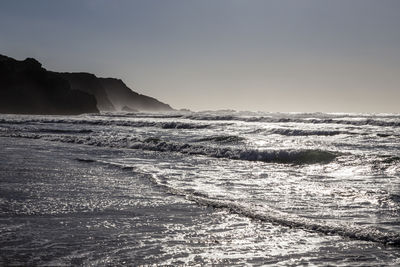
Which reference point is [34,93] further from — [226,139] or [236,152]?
[236,152]

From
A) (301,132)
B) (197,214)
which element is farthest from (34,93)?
(197,214)

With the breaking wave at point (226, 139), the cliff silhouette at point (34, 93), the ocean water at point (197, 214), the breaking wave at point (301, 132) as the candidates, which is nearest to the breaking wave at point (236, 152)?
the ocean water at point (197, 214)

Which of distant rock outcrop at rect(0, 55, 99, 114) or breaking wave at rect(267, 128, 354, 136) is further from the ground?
distant rock outcrop at rect(0, 55, 99, 114)

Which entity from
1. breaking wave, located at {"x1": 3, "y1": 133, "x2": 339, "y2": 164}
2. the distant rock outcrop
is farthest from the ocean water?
the distant rock outcrop

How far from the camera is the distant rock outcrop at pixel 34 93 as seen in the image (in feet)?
403

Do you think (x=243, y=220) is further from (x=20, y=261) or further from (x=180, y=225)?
(x=20, y=261)

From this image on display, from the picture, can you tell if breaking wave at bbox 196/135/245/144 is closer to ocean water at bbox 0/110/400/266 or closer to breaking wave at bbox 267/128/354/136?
breaking wave at bbox 267/128/354/136

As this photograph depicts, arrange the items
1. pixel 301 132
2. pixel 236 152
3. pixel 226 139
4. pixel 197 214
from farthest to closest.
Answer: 1. pixel 301 132
2. pixel 226 139
3. pixel 236 152
4. pixel 197 214

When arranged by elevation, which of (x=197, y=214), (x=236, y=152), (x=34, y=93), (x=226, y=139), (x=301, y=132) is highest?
(x=34, y=93)

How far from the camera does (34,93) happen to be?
126 meters

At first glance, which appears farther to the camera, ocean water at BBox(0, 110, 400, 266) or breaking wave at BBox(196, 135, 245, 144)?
breaking wave at BBox(196, 135, 245, 144)

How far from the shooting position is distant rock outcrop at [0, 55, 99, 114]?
403 ft

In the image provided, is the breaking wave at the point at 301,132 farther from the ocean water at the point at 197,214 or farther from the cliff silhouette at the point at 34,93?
the cliff silhouette at the point at 34,93

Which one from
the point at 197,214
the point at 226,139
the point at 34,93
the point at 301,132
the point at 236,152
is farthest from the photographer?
the point at 34,93
